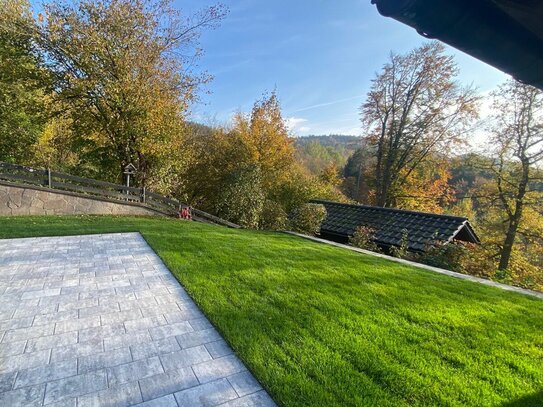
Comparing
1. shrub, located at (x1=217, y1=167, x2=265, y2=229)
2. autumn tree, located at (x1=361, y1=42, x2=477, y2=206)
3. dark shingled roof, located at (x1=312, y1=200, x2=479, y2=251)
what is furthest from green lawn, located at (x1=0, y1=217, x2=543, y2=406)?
autumn tree, located at (x1=361, y1=42, x2=477, y2=206)

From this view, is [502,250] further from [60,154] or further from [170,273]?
[60,154]

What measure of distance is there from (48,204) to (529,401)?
35.5 feet

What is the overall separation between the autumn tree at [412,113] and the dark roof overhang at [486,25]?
1473cm

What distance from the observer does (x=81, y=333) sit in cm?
254

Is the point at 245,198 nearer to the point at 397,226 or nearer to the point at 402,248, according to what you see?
the point at 397,226

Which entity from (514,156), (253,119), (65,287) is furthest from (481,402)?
(253,119)

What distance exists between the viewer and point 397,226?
8273 millimetres

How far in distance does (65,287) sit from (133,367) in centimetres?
202

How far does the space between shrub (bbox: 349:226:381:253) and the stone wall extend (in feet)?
25.0

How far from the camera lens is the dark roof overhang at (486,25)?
1.18m

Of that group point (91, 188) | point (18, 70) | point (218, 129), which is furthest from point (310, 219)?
point (18, 70)

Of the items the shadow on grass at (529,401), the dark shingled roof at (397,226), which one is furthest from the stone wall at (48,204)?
Result: the shadow on grass at (529,401)

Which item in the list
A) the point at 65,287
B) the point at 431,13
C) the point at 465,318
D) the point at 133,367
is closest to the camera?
the point at 431,13

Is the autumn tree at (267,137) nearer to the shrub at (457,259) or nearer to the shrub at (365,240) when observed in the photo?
the shrub at (365,240)
